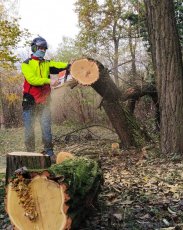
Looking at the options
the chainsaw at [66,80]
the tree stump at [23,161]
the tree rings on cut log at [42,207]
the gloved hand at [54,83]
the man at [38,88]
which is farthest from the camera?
the gloved hand at [54,83]

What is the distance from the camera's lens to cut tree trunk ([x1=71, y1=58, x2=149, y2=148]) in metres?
6.03

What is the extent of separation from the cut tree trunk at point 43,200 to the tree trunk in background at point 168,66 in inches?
120

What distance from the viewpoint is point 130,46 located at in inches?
1292

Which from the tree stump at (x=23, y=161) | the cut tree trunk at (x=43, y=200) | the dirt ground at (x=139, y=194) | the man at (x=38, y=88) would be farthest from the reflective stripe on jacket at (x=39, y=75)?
the cut tree trunk at (x=43, y=200)

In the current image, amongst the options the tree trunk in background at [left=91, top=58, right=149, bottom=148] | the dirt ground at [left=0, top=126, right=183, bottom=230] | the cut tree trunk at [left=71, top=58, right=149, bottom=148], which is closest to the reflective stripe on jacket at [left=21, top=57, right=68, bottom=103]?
the cut tree trunk at [left=71, top=58, right=149, bottom=148]

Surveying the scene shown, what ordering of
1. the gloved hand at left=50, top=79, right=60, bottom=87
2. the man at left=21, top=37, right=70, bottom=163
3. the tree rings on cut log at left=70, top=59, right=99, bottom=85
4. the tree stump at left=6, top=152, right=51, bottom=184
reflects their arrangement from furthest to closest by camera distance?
1. the gloved hand at left=50, top=79, right=60, bottom=87
2. the man at left=21, top=37, right=70, bottom=163
3. the tree rings on cut log at left=70, top=59, right=99, bottom=85
4. the tree stump at left=6, top=152, right=51, bottom=184

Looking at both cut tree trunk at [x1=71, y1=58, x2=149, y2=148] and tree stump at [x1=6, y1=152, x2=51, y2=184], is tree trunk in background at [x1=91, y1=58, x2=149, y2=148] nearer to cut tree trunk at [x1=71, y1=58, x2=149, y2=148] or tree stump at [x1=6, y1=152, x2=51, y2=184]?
cut tree trunk at [x1=71, y1=58, x2=149, y2=148]

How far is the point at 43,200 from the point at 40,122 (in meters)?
3.39

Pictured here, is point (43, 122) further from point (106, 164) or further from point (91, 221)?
point (91, 221)

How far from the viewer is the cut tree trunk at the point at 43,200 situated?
10.1 ft

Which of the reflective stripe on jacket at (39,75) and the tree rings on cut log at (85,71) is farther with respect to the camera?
the reflective stripe on jacket at (39,75)

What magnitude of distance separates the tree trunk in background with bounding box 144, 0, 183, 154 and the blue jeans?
75.5 inches

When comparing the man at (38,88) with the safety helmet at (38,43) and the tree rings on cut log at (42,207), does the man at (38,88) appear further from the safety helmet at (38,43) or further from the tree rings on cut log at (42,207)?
the tree rings on cut log at (42,207)

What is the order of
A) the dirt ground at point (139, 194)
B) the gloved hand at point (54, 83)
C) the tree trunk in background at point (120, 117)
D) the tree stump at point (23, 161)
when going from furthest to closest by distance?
the tree trunk in background at point (120, 117)
the gloved hand at point (54, 83)
the tree stump at point (23, 161)
the dirt ground at point (139, 194)
